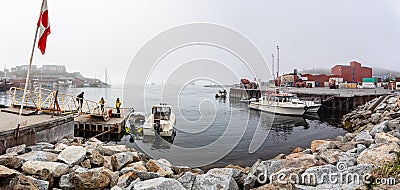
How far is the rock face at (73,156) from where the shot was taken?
559 cm

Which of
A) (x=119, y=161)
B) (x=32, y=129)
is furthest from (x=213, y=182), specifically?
(x=32, y=129)

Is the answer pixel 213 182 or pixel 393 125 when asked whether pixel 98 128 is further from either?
pixel 393 125

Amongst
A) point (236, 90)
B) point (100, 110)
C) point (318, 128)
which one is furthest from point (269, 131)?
point (236, 90)

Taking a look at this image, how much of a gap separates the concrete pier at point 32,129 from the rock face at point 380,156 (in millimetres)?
7998

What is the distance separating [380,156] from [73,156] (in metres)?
6.14

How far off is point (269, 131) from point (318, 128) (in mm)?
4224

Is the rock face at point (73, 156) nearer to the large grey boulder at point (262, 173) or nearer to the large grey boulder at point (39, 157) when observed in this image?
the large grey boulder at point (39, 157)

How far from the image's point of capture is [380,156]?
16.8 feet

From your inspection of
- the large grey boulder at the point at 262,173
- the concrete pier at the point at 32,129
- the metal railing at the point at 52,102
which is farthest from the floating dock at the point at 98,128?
the large grey boulder at the point at 262,173

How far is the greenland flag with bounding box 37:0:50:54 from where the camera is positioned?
6.91m

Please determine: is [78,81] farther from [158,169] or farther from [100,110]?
[158,169]

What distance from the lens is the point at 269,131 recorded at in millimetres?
19734

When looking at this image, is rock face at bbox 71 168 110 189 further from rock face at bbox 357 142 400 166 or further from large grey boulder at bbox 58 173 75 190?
rock face at bbox 357 142 400 166

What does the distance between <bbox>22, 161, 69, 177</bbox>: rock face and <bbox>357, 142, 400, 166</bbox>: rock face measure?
574cm
